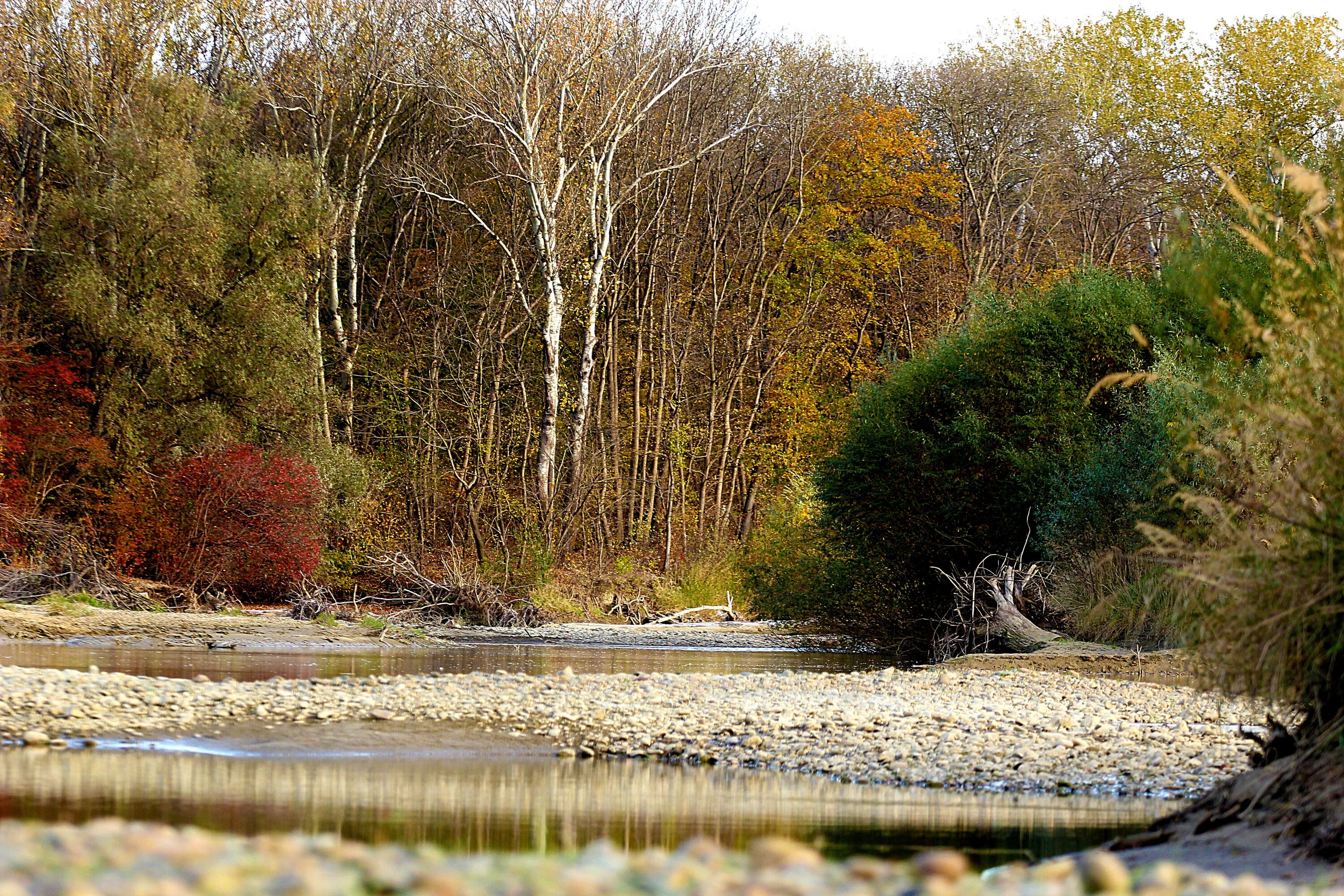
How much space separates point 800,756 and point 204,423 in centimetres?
2323

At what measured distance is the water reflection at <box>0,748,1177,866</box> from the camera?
7.48m

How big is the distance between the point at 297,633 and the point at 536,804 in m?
16.7

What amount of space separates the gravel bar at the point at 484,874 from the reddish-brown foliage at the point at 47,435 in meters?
26.7

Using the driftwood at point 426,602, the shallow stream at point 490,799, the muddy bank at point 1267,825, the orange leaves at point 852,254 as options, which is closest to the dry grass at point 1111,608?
the shallow stream at point 490,799

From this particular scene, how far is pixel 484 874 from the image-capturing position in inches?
181

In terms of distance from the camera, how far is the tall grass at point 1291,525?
6711 millimetres

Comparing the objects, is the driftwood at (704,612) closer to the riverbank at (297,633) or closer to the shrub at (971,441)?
the riverbank at (297,633)

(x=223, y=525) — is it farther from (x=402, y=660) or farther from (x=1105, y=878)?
(x=1105, y=878)

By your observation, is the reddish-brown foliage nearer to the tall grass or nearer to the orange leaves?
the orange leaves

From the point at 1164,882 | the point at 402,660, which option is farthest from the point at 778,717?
the point at 402,660

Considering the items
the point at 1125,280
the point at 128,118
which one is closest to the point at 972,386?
the point at 1125,280

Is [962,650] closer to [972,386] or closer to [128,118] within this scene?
[972,386]

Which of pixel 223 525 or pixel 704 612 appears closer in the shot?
pixel 223 525

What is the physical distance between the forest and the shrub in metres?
0.08
